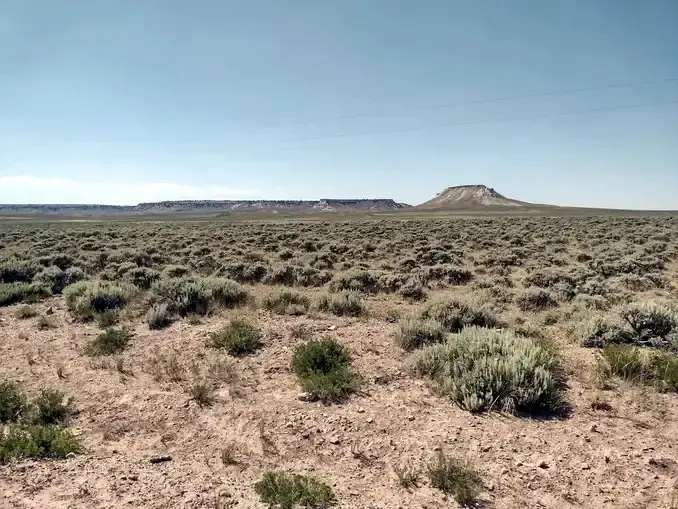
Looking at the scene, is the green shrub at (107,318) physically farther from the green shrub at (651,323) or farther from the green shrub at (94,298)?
the green shrub at (651,323)

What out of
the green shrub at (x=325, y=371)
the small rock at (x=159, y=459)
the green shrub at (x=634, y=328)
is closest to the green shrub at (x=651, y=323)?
the green shrub at (x=634, y=328)

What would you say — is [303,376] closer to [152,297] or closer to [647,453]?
[647,453]

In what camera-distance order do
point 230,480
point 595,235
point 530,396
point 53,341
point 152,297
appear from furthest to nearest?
1. point 595,235
2. point 152,297
3. point 53,341
4. point 530,396
5. point 230,480

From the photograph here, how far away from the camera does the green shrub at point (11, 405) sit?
18.8 ft

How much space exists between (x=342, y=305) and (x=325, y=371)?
4.01 metres

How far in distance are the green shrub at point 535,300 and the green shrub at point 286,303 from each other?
593 cm

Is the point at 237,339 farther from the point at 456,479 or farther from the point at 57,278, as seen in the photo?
the point at 57,278

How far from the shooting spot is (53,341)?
30.1 ft

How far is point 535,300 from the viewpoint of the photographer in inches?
485

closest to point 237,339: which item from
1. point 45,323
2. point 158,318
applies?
point 158,318

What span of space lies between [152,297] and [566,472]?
10.1 meters

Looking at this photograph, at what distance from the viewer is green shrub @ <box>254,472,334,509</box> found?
3.94 m

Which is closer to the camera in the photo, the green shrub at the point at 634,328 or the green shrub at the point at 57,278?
the green shrub at the point at 634,328

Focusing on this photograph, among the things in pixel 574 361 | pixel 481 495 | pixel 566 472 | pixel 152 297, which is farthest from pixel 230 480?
pixel 152 297
